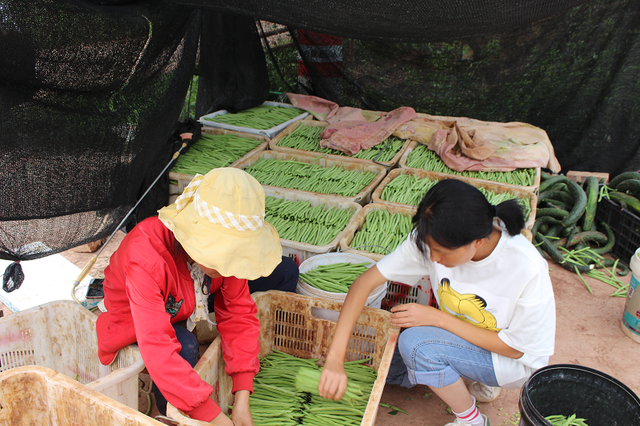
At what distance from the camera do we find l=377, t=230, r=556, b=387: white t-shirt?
1960 millimetres

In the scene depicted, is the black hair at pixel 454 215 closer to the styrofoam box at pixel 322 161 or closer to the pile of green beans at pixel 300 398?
the pile of green beans at pixel 300 398

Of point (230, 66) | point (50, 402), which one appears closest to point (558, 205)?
point (230, 66)

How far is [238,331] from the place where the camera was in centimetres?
209

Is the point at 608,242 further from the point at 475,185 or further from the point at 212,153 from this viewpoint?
the point at 212,153

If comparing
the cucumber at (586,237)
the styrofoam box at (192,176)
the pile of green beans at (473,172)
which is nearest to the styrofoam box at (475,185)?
the pile of green beans at (473,172)

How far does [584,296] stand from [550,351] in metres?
2.00

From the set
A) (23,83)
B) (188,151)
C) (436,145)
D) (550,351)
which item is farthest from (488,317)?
(188,151)

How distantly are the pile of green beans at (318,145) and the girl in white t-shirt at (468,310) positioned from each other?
2.48 m

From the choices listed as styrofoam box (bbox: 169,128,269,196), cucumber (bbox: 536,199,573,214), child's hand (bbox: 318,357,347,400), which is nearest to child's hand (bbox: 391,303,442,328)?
child's hand (bbox: 318,357,347,400)

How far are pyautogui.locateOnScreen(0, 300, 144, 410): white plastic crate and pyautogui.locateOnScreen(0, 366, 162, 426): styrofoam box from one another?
1.38ft

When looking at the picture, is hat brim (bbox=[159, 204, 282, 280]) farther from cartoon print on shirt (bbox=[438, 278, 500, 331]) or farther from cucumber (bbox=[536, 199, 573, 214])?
cucumber (bbox=[536, 199, 573, 214])

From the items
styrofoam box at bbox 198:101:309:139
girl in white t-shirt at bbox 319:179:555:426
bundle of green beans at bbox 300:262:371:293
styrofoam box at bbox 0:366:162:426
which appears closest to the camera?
styrofoam box at bbox 0:366:162:426

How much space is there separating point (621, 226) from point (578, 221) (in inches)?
15.6

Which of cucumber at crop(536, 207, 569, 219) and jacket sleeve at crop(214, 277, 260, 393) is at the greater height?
jacket sleeve at crop(214, 277, 260, 393)
